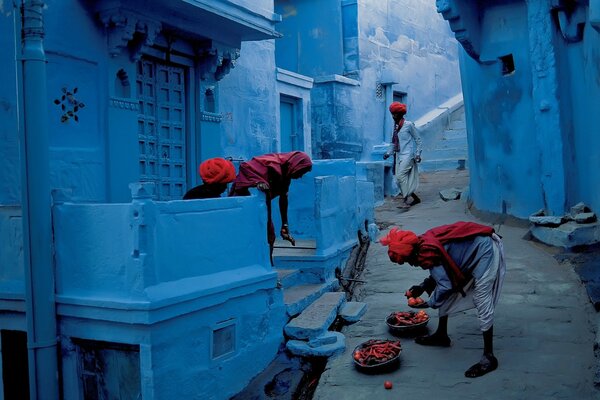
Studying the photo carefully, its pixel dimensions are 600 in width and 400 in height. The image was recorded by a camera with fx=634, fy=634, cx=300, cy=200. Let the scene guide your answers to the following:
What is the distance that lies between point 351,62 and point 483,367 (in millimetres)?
10986

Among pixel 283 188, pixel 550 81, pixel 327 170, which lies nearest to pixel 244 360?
pixel 283 188

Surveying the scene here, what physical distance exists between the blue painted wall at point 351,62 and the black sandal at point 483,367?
9891mm

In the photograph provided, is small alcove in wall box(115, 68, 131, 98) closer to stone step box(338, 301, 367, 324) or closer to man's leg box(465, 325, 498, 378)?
stone step box(338, 301, 367, 324)

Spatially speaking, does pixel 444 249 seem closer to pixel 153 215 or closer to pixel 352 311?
pixel 352 311

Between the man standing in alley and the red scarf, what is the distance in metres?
5.96

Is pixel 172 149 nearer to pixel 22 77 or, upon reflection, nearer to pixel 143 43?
pixel 143 43

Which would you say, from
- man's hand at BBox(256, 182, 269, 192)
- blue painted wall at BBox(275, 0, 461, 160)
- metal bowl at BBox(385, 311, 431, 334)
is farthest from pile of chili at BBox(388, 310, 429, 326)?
blue painted wall at BBox(275, 0, 461, 160)

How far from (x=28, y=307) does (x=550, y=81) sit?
6.35 m

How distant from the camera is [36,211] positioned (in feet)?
16.1

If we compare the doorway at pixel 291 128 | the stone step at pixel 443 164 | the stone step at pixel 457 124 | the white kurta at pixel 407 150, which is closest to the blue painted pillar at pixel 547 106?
the white kurta at pixel 407 150

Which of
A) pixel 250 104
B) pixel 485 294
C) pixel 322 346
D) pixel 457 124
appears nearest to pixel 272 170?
pixel 322 346

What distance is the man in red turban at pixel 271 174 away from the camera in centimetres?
619

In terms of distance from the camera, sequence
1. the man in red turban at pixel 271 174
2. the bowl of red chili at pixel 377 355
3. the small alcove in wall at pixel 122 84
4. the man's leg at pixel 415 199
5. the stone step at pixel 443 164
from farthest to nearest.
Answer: the stone step at pixel 443 164 → the man's leg at pixel 415 199 → the small alcove in wall at pixel 122 84 → the man in red turban at pixel 271 174 → the bowl of red chili at pixel 377 355

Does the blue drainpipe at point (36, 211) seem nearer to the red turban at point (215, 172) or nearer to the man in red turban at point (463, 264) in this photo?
the red turban at point (215, 172)
